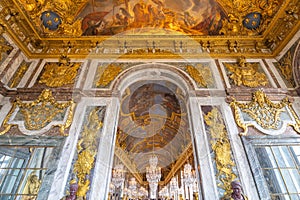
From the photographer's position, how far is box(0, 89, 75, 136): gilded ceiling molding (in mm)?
5752

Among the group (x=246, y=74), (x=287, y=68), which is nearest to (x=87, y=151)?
(x=246, y=74)

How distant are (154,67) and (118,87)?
5.59 ft

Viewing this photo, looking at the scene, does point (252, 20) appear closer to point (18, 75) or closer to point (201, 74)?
point (201, 74)

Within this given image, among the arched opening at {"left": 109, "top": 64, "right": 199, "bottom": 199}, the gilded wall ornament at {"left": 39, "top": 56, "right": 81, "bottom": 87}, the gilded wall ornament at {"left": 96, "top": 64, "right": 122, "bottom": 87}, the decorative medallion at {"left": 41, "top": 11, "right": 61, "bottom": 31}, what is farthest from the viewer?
the arched opening at {"left": 109, "top": 64, "right": 199, "bottom": 199}

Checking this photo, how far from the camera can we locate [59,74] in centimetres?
720

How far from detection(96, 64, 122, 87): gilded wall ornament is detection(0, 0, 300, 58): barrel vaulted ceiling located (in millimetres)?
727

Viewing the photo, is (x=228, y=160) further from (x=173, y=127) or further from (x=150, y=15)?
(x=173, y=127)

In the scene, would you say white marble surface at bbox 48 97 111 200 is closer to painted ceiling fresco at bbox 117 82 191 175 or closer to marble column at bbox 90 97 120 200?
marble column at bbox 90 97 120 200

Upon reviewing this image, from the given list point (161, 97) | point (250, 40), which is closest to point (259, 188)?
point (250, 40)

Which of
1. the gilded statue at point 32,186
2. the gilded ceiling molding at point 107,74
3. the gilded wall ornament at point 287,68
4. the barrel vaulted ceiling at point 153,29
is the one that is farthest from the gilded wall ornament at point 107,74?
the gilded wall ornament at point 287,68

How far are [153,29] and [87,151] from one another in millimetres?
5964

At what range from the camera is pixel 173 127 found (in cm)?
1334

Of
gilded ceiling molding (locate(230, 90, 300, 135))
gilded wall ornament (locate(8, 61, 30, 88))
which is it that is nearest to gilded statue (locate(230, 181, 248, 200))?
gilded ceiling molding (locate(230, 90, 300, 135))

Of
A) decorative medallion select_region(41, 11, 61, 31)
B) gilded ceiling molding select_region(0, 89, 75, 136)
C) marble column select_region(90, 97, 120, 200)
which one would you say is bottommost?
marble column select_region(90, 97, 120, 200)
